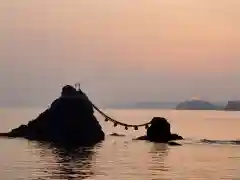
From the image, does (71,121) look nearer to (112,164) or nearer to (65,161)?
(65,161)

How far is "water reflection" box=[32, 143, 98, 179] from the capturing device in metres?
63.5

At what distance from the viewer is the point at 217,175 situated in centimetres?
6669

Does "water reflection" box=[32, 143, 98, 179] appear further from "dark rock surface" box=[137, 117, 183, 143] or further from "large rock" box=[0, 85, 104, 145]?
"dark rock surface" box=[137, 117, 183, 143]

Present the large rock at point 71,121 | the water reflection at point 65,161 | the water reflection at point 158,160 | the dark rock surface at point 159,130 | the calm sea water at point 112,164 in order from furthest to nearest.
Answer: the dark rock surface at point 159,130, the large rock at point 71,121, the water reflection at point 158,160, the calm sea water at point 112,164, the water reflection at point 65,161

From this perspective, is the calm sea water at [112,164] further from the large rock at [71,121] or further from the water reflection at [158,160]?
the large rock at [71,121]

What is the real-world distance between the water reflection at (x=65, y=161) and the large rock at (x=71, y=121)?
721 centimetres

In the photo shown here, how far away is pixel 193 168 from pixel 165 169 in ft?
13.2

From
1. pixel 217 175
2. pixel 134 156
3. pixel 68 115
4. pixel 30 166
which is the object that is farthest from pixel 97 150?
pixel 217 175

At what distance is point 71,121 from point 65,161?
3866 centimetres

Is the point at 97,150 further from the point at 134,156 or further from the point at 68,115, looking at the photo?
the point at 68,115

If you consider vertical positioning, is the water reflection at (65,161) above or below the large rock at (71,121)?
below

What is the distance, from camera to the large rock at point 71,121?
11875 cm

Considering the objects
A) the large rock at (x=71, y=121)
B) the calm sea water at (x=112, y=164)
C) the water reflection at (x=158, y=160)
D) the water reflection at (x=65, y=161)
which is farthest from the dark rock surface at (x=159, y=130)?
the water reflection at (x=65, y=161)

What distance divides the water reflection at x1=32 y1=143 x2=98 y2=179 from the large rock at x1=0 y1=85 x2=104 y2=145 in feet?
23.7
